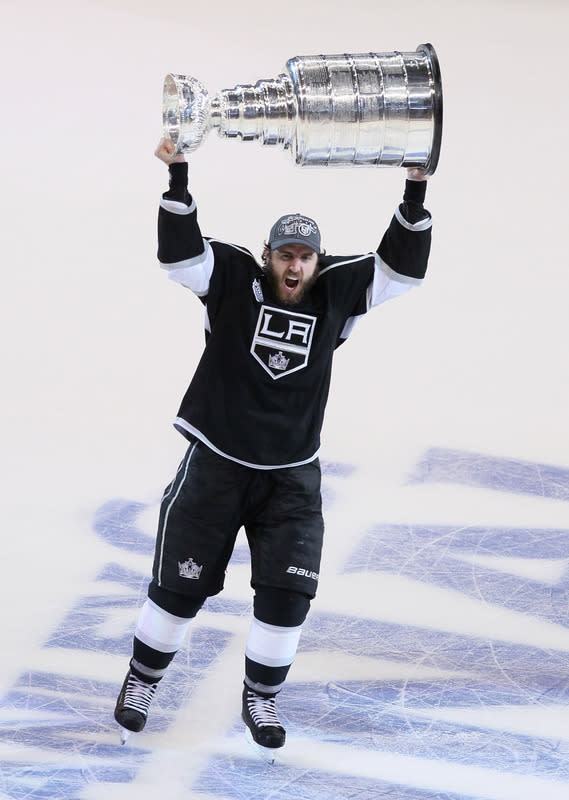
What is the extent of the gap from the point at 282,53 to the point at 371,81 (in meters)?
4.38

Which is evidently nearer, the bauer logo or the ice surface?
the bauer logo

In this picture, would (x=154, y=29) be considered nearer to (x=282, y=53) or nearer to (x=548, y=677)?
(x=282, y=53)

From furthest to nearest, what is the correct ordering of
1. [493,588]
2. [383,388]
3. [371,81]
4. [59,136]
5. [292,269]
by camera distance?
[59,136], [383,388], [493,588], [292,269], [371,81]

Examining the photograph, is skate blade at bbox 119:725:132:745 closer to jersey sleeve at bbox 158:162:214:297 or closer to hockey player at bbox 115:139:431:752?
hockey player at bbox 115:139:431:752

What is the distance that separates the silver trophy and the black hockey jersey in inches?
11.2

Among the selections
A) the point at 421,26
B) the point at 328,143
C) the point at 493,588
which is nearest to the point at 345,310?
the point at 328,143

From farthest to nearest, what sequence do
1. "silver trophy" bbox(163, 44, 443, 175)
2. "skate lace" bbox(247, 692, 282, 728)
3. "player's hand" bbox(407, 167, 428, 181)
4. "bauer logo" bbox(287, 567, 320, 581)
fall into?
"skate lace" bbox(247, 692, 282, 728) → "bauer logo" bbox(287, 567, 320, 581) → "player's hand" bbox(407, 167, 428, 181) → "silver trophy" bbox(163, 44, 443, 175)

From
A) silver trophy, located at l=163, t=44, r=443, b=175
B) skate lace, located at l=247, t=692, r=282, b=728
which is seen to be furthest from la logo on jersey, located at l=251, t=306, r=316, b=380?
skate lace, located at l=247, t=692, r=282, b=728

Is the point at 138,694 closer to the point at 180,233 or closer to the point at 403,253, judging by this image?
the point at 180,233

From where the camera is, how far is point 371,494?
17.8 ft

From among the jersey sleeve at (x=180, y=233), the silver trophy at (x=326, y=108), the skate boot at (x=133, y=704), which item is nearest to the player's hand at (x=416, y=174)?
the silver trophy at (x=326, y=108)

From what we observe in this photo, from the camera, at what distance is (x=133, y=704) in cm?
372

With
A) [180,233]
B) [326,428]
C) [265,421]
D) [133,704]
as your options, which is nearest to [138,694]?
[133,704]

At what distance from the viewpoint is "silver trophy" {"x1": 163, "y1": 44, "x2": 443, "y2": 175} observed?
10.4 feet
